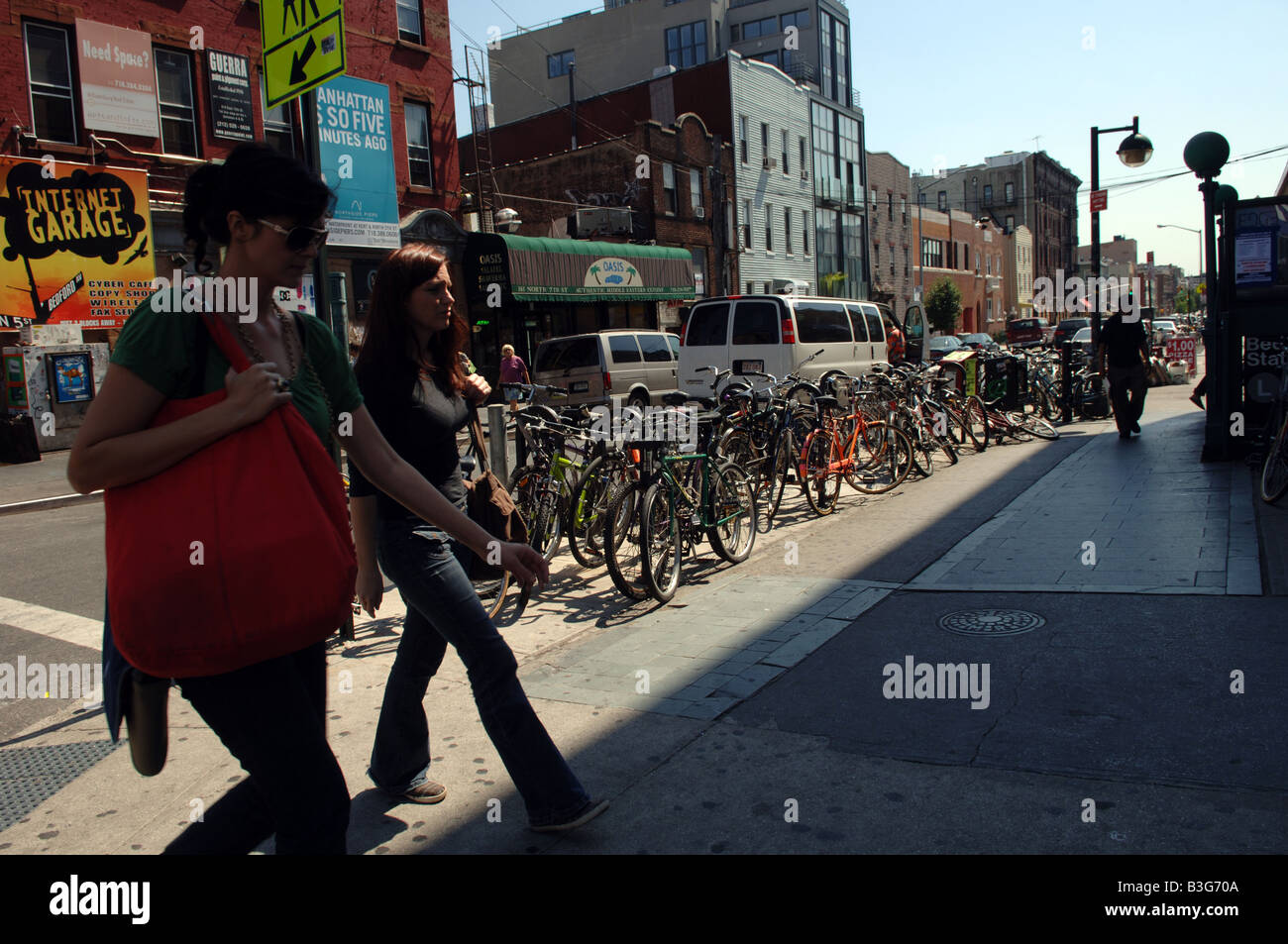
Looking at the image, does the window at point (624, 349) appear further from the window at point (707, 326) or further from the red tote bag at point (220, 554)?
the red tote bag at point (220, 554)

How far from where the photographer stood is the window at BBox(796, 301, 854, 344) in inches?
550

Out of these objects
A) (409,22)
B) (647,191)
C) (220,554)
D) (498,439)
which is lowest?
(498,439)

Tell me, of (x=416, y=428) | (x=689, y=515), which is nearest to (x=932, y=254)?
(x=689, y=515)

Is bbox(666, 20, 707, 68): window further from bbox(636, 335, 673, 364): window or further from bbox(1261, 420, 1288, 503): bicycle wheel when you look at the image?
bbox(1261, 420, 1288, 503): bicycle wheel

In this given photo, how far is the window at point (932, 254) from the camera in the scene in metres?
60.2

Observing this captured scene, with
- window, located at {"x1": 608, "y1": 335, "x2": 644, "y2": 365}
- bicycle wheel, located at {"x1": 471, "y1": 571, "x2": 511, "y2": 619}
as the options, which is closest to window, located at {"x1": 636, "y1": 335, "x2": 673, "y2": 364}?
window, located at {"x1": 608, "y1": 335, "x2": 644, "y2": 365}

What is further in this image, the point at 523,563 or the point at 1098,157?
the point at 1098,157

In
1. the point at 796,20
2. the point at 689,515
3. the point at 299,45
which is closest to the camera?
the point at 299,45

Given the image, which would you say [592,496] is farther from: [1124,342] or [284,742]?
[1124,342]

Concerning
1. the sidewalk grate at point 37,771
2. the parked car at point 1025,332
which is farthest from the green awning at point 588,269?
the sidewalk grate at point 37,771

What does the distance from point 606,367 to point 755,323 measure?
17.5 feet

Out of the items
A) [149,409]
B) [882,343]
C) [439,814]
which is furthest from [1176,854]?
[882,343]

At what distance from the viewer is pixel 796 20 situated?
49.1 meters

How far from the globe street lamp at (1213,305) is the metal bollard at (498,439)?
732 cm
